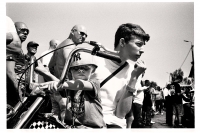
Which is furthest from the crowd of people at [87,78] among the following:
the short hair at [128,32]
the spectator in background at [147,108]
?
the spectator in background at [147,108]

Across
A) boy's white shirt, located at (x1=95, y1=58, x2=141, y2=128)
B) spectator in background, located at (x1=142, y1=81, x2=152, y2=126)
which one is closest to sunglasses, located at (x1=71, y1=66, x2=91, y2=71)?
boy's white shirt, located at (x1=95, y1=58, x2=141, y2=128)

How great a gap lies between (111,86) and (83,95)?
1.26 feet

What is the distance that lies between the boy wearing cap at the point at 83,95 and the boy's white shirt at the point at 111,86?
0.38 ft

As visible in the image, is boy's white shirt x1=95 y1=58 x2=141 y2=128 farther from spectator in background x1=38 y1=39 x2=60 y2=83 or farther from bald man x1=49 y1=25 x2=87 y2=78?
spectator in background x1=38 y1=39 x2=60 y2=83

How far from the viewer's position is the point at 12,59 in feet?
9.59

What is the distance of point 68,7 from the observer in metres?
3.42

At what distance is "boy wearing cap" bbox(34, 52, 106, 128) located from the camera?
8.68ft

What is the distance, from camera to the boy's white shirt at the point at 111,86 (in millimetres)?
2787

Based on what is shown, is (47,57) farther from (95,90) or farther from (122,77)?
(122,77)

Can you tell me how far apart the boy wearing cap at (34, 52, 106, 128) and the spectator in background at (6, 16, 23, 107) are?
1.62ft

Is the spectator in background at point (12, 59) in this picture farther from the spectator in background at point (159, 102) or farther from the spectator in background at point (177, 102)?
the spectator in background at point (177, 102)

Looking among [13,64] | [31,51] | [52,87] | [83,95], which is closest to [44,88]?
[52,87]
